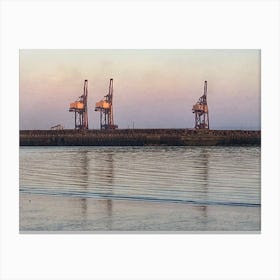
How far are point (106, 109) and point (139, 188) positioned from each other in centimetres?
85

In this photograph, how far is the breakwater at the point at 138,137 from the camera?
1060cm

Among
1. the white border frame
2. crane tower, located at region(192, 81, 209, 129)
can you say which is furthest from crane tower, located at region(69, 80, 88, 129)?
crane tower, located at region(192, 81, 209, 129)

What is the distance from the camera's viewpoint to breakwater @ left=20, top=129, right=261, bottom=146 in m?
10.6

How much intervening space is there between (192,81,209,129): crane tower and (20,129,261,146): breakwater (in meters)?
0.08

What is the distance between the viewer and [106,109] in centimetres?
1055

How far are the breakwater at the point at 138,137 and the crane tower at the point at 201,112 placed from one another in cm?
8

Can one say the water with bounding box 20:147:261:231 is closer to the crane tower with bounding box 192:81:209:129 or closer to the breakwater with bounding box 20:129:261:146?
the breakwater with bounding box 20:129:261:146
